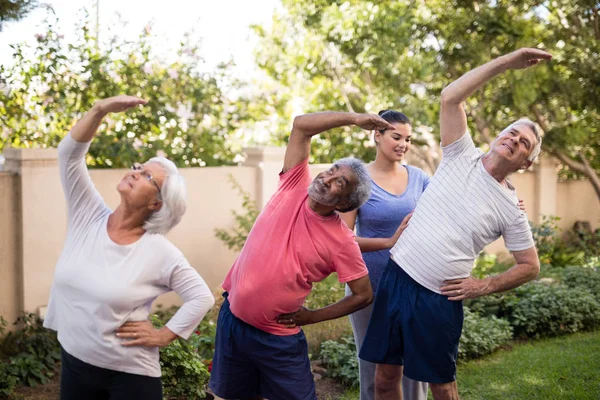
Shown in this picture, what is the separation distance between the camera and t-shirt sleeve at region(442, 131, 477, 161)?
3.60 m

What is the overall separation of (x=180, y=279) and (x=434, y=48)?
7.61 metres

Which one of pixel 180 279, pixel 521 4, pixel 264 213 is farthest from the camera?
pixel 521 4

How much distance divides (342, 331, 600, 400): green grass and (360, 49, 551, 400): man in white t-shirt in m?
1.66

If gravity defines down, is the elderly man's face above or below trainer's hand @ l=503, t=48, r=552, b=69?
below

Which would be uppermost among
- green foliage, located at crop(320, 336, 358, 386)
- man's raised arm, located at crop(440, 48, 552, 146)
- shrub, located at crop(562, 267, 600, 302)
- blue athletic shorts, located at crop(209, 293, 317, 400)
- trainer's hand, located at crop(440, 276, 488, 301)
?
man's raised arm, located at crop(440, 48, 552, 146)

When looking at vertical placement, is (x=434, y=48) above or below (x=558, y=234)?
above

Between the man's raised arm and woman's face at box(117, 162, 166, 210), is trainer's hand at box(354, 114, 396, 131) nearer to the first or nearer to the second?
the man's raised arm

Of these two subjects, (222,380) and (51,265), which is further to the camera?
(51,265)

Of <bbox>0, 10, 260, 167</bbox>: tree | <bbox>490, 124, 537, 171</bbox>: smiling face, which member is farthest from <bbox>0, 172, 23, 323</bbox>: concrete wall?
<bbox>490, 124, 537, 171</bbox>: smiling face

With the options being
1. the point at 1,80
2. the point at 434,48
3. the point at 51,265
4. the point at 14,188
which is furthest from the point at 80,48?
the point at 434,48

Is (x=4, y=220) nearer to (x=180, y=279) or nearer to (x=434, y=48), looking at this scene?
(x=180, y=279)

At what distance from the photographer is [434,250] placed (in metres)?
3.54

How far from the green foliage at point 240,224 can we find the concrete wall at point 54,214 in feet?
0.27

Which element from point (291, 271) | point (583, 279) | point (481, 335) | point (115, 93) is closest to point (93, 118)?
point (291, 271)
